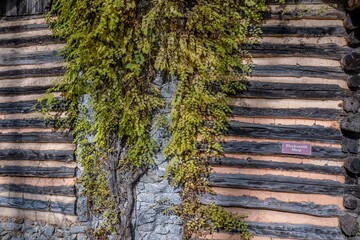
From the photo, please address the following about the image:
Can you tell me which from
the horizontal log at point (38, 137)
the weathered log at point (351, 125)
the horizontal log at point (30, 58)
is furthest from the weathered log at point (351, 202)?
the horizontal log at point (30, 58)

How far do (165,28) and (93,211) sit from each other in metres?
3.05

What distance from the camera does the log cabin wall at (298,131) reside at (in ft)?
13.5

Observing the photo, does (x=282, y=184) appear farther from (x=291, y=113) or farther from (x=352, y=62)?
(x=352, y=62)

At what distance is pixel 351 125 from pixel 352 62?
2.88 ft

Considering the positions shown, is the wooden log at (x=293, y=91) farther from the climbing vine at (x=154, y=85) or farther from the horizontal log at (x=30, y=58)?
the horizontal log at (x=30, y=58)

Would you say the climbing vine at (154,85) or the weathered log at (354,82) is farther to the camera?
the climbing vine at (154,85)

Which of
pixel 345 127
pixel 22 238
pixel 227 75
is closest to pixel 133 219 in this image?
pixel 22 238

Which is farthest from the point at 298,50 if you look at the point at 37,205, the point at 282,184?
the point at 37,205

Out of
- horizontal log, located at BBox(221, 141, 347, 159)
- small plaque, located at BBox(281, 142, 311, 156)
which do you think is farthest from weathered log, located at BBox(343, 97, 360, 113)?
small plaque, located at BBox(281, 142, 311, 156)

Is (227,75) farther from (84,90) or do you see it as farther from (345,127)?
(84,90)

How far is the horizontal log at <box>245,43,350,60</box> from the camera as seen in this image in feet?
13.9

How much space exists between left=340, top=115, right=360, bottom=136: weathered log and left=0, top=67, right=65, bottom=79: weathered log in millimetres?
4365

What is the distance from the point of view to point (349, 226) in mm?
3988

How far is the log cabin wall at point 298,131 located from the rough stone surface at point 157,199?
25.9 inches
